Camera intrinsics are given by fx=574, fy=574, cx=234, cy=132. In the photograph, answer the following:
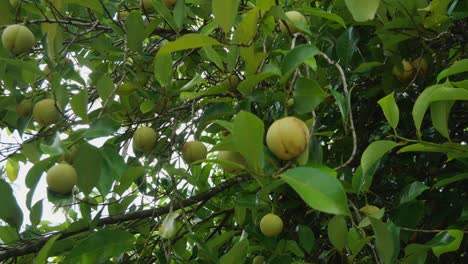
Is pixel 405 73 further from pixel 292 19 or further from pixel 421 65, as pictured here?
pixel 292 19

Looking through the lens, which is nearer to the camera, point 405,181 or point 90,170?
point 90,170

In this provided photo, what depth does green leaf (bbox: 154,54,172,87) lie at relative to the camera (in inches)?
41.8

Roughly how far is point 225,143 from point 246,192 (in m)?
0.52

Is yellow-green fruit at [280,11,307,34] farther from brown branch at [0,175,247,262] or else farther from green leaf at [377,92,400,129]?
brown branch at [0,175,247,262]

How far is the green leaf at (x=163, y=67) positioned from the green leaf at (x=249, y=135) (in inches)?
14.8

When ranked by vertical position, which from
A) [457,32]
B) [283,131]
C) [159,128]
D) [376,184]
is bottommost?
[376,184]

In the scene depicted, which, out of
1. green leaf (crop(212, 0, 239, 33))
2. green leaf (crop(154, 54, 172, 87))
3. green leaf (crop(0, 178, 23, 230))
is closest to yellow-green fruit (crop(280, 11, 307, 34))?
green leaf (crop(212, 0, 239, 33))

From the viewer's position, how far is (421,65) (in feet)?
4.08

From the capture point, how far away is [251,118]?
72 centimetres

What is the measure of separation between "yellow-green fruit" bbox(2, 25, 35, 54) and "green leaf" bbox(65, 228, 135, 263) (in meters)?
0.42

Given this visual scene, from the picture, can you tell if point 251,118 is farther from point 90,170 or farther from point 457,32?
point 457,32

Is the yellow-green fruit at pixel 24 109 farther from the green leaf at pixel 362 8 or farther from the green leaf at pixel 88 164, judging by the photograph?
the green leaf at pixel 362 8

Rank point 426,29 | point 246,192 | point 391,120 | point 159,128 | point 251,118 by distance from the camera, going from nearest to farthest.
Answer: point 251,118 → point 391,120 → point 426,29 → point 246,192 → point 159,128

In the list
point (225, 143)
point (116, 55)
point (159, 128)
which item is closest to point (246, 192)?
point (159, 128)
